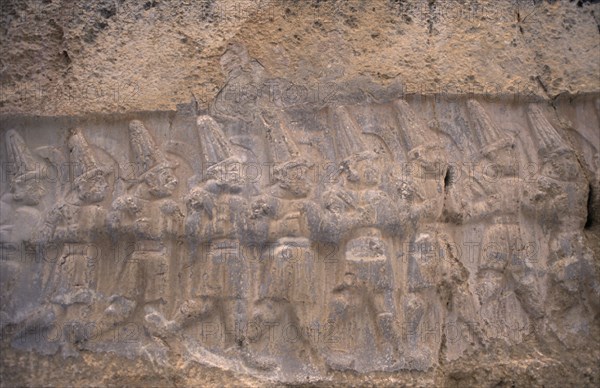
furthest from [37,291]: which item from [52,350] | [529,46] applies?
[529,46]

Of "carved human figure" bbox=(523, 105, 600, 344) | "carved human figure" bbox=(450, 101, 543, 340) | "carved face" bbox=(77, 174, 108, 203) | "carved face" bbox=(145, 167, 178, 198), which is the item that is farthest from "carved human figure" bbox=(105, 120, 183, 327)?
"carved human figure" bbox=(523, 105, 600, 344)

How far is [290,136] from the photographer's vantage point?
10.8ft

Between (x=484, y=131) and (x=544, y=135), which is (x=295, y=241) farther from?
(x=544, y=135)

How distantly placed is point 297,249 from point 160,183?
85cm

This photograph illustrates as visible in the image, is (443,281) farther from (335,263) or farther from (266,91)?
(266,91)

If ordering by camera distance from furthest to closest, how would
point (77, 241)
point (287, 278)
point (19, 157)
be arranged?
point (19, 157), point (77, 241), point (287, 278)

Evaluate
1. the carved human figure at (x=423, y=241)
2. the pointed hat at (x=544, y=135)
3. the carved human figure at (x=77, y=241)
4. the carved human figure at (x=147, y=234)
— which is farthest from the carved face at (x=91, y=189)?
the pointed hat at (x=544, y=135)

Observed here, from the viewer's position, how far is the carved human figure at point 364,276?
10.3ft

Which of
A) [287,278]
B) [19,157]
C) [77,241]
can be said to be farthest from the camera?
[19,157]

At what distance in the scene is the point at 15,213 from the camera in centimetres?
332

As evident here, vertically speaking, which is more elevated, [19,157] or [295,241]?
[19,157]

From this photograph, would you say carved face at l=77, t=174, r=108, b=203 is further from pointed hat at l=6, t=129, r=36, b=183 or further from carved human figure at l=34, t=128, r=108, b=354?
pointed hat at l=6, t=129, r=36, b=183

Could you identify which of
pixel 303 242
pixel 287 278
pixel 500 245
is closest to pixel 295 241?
pixel 303 242

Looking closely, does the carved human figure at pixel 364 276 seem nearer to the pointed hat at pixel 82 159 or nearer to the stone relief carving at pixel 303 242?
the stone relief carving at pixel 303 242
